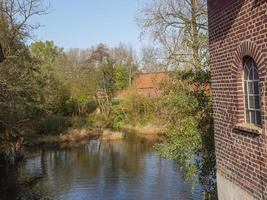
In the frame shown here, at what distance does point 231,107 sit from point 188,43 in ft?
38.0

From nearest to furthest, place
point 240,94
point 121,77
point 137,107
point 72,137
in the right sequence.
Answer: point 240,94, point 72,137, point 137,107, point 121,77

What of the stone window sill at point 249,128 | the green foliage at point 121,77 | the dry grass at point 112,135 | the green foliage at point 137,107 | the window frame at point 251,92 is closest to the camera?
the stone window sill at point 249,128

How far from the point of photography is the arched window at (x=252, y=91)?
7.04 metres

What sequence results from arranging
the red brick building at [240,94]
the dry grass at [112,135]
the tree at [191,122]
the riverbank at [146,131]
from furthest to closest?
the dry grass at [112,135] < the riverbank at [146,131] < the tree at [191,122] < the red brick building at [240,94]

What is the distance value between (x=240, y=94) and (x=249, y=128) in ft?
2.47

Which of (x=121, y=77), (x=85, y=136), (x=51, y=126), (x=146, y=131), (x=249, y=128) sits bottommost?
(x=85, y=136)

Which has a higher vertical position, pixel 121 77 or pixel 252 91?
pixel 121 77

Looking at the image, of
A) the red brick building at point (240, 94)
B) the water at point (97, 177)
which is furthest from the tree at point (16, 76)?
the red brick building at point (240, 94)

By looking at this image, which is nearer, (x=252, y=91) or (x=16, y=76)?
(x=252, y=91)

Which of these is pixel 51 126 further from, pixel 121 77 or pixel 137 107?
pixel 121 77

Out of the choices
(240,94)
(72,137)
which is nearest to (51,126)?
(72,137)

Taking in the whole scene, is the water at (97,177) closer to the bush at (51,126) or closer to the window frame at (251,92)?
the bush at (51,126)

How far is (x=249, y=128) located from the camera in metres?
7.02

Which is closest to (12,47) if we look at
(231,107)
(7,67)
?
(7,67)
